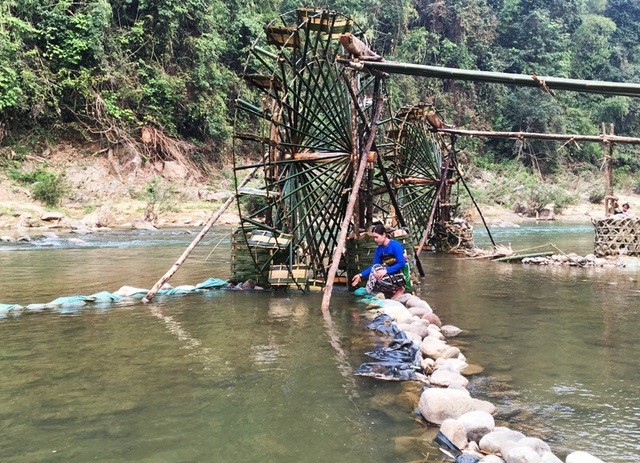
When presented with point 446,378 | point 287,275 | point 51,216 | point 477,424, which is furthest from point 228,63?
point 477,424

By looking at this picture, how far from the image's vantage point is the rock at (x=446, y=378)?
4727mm

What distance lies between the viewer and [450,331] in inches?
268

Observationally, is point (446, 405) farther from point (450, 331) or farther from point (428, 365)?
point (450, 331)

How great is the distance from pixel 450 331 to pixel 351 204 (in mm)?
2730

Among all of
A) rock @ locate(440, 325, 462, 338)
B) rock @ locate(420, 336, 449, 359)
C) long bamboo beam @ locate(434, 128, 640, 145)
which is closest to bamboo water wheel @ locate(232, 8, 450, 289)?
rock @ locate(440, 325, 462, 338)

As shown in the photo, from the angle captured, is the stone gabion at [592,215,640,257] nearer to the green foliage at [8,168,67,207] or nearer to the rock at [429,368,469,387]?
the rock at [429,368,469,387]

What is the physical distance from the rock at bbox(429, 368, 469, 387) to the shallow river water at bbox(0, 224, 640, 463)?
0.17 meters

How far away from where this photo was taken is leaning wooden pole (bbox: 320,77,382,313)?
26.6 ft

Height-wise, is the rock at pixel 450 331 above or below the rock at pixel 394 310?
below

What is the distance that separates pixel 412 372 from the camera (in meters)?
4.98

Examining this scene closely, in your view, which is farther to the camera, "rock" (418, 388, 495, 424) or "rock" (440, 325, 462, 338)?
"rock" (440, 325, 462, 338)

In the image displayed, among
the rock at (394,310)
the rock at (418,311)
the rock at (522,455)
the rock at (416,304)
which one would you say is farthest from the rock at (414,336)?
the rock at (522,455)

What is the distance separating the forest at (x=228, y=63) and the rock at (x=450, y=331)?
23.7m

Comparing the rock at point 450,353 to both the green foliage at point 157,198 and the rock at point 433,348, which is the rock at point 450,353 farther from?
the green foliage at point 157,198
